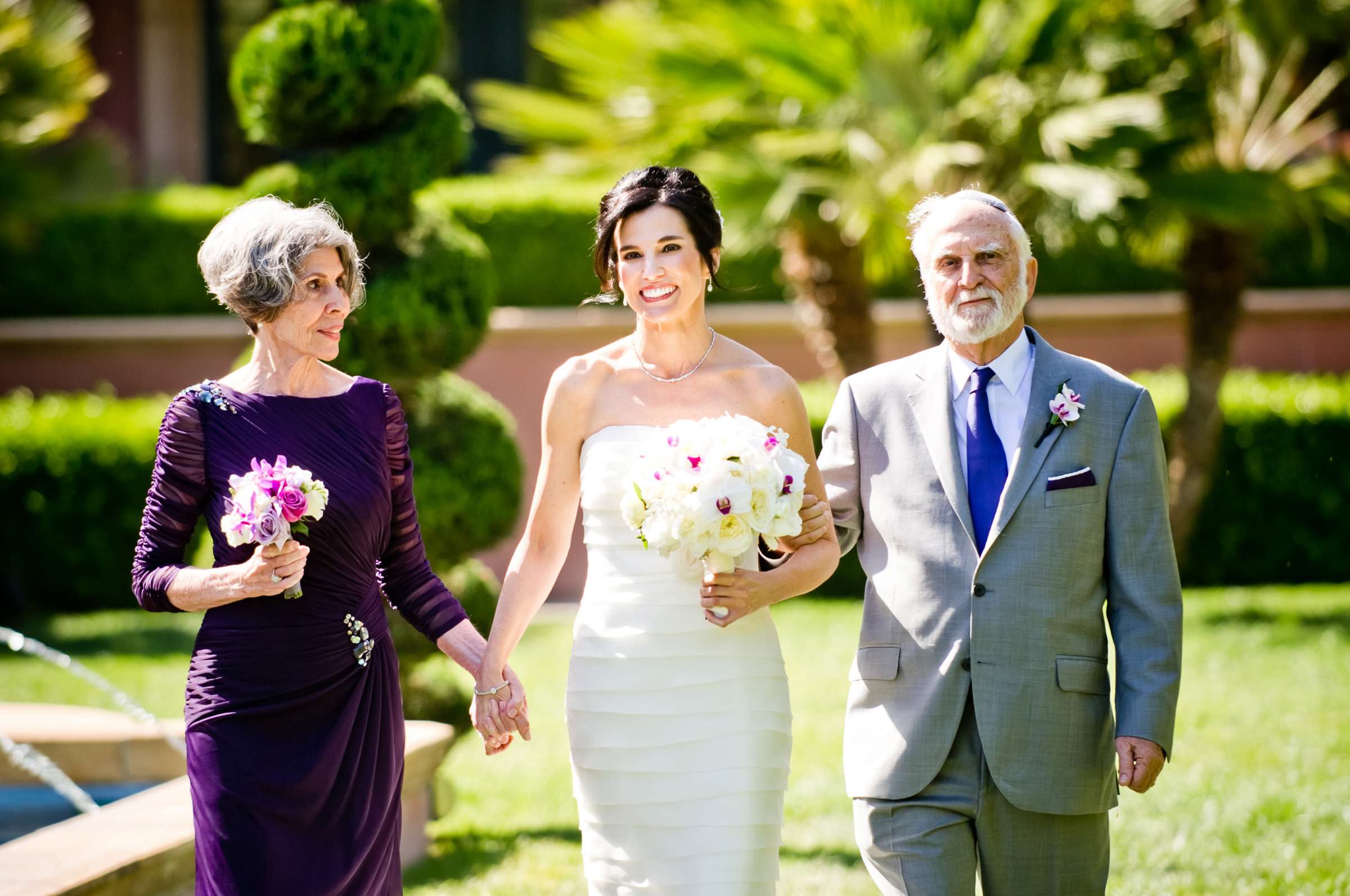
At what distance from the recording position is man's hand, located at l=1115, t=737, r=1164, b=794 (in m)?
3.47

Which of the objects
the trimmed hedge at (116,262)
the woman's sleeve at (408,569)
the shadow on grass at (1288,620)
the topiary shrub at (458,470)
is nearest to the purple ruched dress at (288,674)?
the woman's sleeve at (408,569)

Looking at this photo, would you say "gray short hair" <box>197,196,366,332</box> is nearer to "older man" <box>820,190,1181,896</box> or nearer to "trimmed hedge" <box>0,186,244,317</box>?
"older man" <box>820,190,1181,896</box>

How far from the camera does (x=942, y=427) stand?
12.4 feet

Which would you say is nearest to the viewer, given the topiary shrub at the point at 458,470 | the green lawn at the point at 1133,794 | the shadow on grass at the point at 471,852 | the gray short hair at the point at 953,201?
the gray short hair at the point at 953,201

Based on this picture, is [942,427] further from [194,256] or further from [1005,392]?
[194,256]

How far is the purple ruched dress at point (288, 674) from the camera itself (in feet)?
11.4

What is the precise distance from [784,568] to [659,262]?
0.94 m

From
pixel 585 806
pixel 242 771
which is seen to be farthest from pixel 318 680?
pixel 585 806

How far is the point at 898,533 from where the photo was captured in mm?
3764

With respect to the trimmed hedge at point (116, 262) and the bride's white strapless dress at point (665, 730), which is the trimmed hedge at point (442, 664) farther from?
the trimmed hedge at point (116, 262)

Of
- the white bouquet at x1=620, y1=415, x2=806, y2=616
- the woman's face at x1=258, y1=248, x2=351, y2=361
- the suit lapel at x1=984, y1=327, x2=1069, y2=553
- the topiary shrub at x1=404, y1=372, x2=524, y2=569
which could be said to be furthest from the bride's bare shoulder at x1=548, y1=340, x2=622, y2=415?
the topiary shrub at x1=404, y1=372, x2=524, y2=569

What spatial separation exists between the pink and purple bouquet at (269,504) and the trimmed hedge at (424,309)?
10.8 feet

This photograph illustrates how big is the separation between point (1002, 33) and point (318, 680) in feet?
26.6

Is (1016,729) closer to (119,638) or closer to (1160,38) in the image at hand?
(1160,38)
